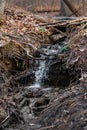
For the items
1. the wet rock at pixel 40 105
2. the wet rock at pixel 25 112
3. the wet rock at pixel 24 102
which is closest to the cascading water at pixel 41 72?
the wet rock at pixel 24 102

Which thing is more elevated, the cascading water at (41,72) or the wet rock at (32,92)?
the cascading water at (41,72)

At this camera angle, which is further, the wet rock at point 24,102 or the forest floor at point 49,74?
the wet rock at point 24,102

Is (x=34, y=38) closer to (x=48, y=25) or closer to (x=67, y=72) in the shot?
(x=48, y=25)

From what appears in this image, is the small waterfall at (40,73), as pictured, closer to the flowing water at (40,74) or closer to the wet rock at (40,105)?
the flowing water at (40,74)

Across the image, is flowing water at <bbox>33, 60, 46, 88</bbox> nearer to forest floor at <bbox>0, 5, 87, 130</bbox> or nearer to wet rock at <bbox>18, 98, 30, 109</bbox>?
forest floor at <bbox>0, 5, 87, 130</bbox>

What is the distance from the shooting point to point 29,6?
67.1 feet

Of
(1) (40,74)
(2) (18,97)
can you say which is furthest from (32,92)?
(1) (40,74)


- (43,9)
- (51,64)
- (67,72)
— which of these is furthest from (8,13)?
(43,9)

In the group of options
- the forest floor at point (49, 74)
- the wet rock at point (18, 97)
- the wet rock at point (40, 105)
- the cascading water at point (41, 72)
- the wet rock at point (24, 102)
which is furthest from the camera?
the cascading water at point (41, 72)

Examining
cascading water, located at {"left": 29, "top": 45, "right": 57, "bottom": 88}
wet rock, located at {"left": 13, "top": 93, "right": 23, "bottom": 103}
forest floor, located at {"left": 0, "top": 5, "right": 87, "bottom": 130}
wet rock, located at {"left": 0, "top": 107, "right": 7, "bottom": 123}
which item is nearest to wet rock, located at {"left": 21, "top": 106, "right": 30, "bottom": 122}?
forest floor, located at {"left": 0, "top": 5, "right": 87, "bottom": 130}

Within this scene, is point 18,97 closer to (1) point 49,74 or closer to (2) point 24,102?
(2) point 24,102

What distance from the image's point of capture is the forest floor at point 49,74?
22.5 feet

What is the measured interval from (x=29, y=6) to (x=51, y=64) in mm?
10967

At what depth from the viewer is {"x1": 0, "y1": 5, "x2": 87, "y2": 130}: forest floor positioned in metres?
6.87
